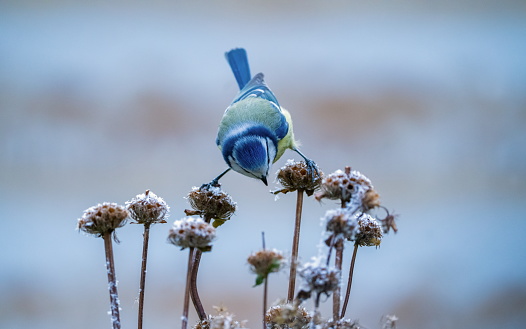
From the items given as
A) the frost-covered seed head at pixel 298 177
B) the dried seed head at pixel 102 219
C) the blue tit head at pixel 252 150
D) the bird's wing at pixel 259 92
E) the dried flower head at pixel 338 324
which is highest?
the bird's wing at pixel 259 92

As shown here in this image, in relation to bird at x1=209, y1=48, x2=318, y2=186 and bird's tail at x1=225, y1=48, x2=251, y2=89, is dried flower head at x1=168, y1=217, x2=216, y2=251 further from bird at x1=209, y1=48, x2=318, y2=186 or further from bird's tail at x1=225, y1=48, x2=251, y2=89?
bird's tail at x1=225, y1=48, x2=251, y2=89

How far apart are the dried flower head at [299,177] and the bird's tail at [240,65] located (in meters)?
0.71

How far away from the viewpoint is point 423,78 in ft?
5.59

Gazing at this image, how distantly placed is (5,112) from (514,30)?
154 cm

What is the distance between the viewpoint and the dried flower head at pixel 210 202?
562 millimetres

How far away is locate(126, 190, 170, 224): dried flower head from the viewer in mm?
529

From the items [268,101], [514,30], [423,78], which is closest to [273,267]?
[268,101]

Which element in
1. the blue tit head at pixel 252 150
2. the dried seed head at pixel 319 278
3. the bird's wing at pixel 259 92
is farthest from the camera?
the bird's wing at pixel 259 92

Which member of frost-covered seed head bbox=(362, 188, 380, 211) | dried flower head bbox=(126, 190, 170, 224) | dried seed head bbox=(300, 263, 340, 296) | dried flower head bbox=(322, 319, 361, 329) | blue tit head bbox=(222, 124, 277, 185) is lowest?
dried flower head bbox=(322, 319, 361, 329)

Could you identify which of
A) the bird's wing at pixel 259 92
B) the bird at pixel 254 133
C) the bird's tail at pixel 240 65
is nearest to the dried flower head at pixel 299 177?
the bird at pixel 254 133

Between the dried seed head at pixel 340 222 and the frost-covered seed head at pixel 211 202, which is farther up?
the frost-covered seed head at pixel 211 202

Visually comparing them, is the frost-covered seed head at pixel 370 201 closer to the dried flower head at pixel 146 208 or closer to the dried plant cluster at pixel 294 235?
the dried plant cluster at pixel 294 235

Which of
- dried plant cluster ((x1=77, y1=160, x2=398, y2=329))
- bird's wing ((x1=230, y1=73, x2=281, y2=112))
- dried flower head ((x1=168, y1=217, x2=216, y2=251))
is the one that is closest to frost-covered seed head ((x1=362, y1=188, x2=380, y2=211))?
dried plant cluster ((x1=77, y1=160, x2=398, y2=329))

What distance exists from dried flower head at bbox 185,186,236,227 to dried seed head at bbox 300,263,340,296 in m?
0.18
